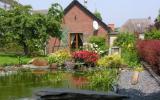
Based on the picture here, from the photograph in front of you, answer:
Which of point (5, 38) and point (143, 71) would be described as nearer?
point (143, 71)

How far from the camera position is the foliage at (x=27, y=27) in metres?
39.2

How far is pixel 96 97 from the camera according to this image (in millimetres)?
8547

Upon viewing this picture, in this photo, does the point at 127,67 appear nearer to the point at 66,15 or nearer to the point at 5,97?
the point at 5,97

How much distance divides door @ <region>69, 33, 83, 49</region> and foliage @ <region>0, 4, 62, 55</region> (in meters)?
7.83

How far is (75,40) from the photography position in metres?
49.3

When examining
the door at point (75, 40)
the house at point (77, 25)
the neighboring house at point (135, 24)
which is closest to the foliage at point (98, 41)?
the house at point (77, 25)

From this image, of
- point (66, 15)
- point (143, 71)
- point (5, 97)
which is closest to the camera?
point (5, 97)

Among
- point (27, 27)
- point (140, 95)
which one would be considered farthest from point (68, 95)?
point (27, 27)

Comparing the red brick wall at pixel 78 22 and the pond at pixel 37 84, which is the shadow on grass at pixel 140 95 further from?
the red brick wall at pixel 78 22

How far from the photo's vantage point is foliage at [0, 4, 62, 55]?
39250 mm

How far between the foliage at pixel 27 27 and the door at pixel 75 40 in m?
7.83

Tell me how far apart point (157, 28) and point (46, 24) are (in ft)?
31.4

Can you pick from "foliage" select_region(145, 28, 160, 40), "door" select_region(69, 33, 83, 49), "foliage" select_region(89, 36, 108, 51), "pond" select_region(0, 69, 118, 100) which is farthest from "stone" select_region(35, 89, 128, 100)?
"door" select_region(69, 33, 83, 49)

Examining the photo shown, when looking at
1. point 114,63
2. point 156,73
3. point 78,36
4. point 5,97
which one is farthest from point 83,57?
point 78,36
